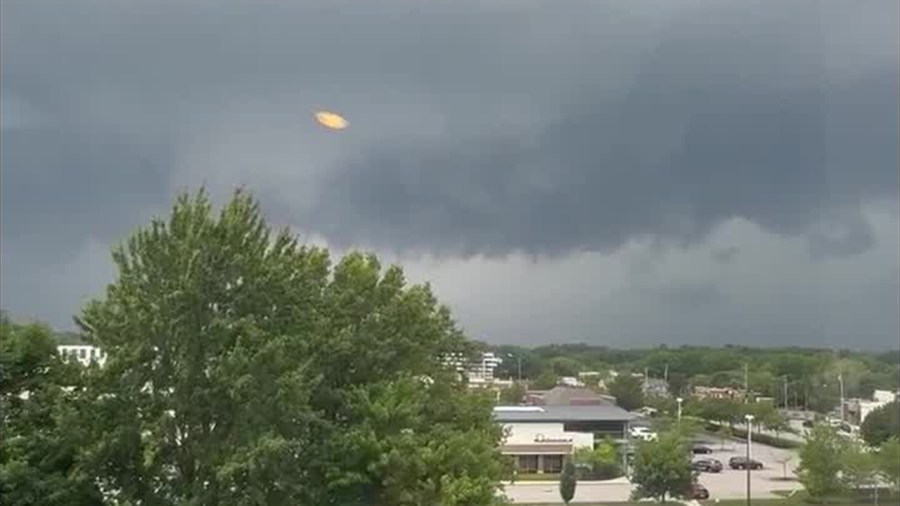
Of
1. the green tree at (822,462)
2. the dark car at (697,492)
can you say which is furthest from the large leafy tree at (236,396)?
the dark car at (697,492)

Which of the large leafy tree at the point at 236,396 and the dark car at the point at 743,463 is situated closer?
Result: the large leafy tree at the point at 236,396

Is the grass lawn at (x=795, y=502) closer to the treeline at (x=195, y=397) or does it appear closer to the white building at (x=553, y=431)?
the white building at (x=553, y=431)

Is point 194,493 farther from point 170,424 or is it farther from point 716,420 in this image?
point 716,420

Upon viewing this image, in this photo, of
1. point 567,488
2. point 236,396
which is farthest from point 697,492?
point 236,396

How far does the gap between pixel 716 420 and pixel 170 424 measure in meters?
23.6

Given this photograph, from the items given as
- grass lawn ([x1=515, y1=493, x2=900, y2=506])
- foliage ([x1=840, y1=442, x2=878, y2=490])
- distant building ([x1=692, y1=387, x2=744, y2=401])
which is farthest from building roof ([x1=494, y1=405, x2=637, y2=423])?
foliage ([x1=840, y1=442, x2=878, y2=490])

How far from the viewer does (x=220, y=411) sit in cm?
827

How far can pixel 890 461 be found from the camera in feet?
36.6

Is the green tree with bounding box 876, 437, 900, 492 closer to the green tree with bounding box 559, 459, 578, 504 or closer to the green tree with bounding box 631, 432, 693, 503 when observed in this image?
the green tree with bounding box 631, 432, 693, 503

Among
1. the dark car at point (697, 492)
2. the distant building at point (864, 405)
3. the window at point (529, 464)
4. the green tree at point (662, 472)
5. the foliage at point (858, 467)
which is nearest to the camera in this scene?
the distant building at point (864, 405)

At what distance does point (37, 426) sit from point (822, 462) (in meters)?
12.2

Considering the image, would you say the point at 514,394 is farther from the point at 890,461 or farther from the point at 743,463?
the point at 890,461

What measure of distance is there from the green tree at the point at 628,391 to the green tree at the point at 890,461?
864 inches

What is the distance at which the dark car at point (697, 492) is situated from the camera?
68.8 feet
